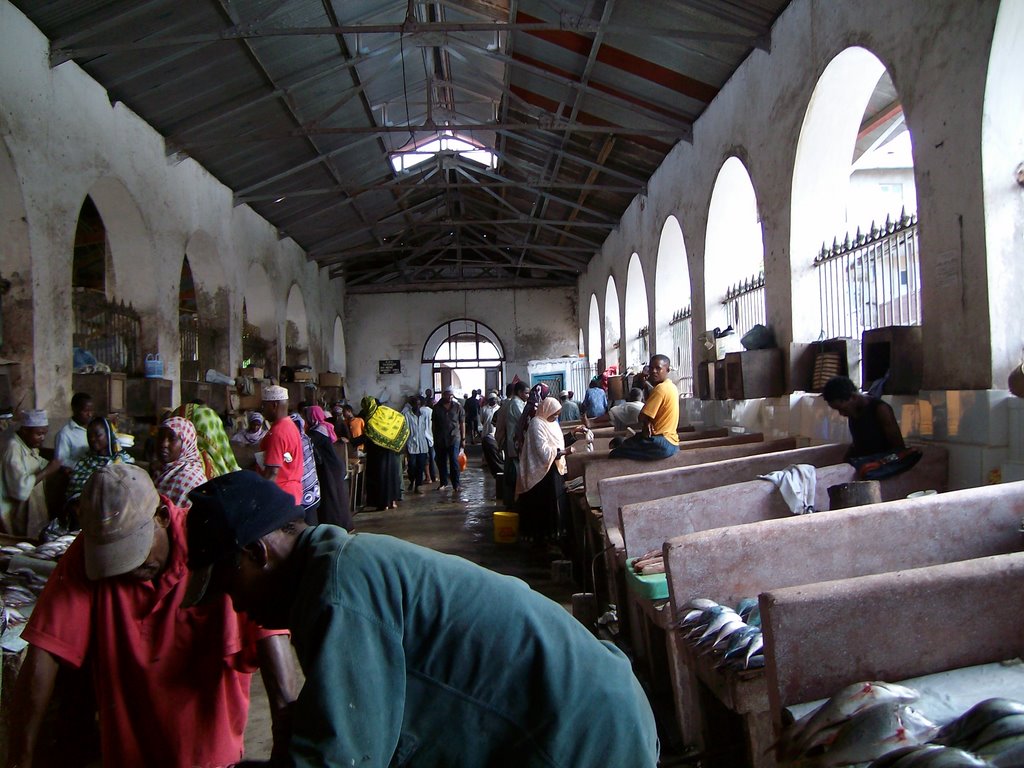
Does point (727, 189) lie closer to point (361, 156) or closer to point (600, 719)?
point (361, 156)

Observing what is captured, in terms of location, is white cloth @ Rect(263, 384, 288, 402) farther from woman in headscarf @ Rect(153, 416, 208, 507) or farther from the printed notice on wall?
the printed notice on wall

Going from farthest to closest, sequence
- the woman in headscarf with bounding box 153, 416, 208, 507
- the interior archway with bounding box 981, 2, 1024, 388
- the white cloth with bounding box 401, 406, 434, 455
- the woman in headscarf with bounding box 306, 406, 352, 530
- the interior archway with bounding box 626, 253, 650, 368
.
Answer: the interior archway with bounding box 626, 253, 650, 368 → the white cloth with bounding box 401, 406, 434, 455 → the woman in headscarf with bounding box 306, 406, 352, 530 → the interior archway with bounding box 981, 2, 1024, 388 → the woman in headscarf with bounding box 153, 416, 208, 507

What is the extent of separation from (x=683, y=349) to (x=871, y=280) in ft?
17.4

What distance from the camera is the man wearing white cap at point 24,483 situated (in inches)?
218

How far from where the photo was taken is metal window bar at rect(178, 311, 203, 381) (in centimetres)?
1116

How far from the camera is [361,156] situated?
44.8ft

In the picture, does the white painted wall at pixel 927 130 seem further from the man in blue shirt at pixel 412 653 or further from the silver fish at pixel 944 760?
the man in blue shirt at pixel 412 653

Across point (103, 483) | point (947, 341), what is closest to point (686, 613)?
point (103, 483)

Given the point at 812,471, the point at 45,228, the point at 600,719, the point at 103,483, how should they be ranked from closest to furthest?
the point at 600,719
the point at 103,483
the point at 812,471
the point at 45,228

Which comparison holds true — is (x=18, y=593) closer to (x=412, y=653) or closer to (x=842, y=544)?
(x=412, y=653)

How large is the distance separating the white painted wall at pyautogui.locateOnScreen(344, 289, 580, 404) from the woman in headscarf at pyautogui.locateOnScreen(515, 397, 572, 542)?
15124mm

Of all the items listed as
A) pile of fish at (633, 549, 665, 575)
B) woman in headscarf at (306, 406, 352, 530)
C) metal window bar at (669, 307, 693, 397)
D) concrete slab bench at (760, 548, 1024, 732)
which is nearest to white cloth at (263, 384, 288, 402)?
woman in headscarf at (306, 406, 352, 530)

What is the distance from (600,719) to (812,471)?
3505 mm

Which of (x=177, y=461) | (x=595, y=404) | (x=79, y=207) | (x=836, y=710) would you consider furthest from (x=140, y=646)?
(x=595, y=404)
